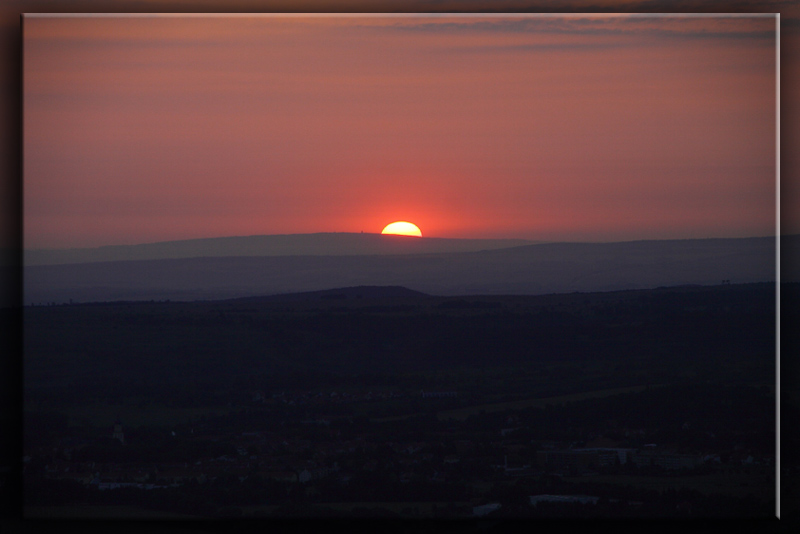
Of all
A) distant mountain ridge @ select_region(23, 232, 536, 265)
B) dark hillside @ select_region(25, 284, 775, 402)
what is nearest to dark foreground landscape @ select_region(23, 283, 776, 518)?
dark hillside @ select_region(25, 284, 775, 402)

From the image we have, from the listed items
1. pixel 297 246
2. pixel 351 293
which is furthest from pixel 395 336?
pixel 297 246

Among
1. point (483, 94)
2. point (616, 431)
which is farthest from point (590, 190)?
point (616, 431)

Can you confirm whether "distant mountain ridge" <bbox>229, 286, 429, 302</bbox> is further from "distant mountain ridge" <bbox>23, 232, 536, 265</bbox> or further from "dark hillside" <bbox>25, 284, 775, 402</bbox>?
"distant mountain ridge" <bbox>23, 232, 536, 265</bbox>

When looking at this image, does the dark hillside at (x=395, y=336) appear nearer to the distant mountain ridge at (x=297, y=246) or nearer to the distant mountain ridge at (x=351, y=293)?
the distant mountain ridge at (x=351, y=293)

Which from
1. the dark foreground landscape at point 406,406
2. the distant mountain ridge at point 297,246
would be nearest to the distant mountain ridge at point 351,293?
the dark foreground landscape at point 406,406

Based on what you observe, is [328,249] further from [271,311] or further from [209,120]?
[209,120]

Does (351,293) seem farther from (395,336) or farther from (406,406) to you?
(406,406)
